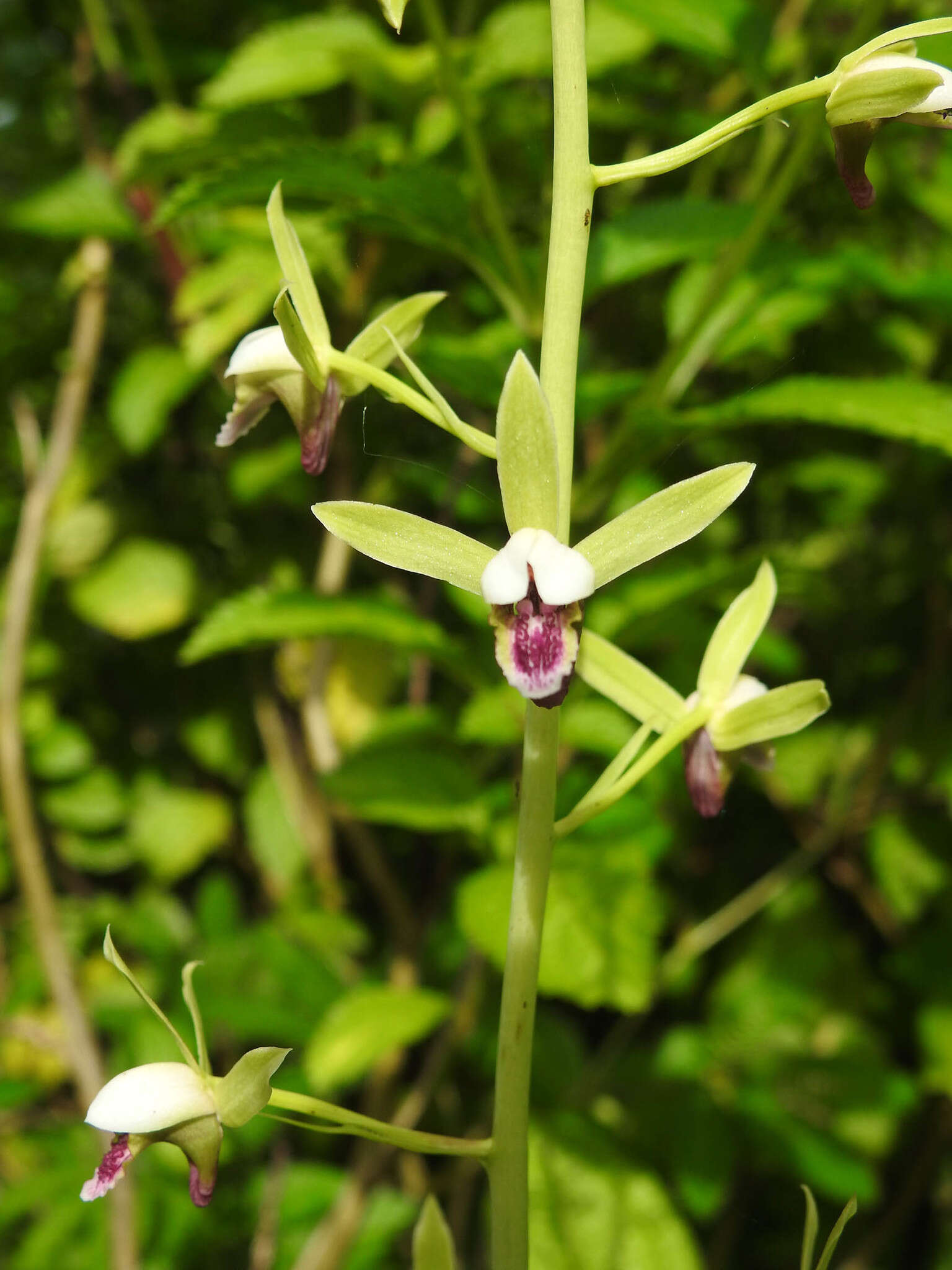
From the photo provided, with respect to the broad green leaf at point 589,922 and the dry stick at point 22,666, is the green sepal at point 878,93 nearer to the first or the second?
the broad green leaf at point 589,922

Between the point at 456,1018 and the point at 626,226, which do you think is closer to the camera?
the point at 626,226

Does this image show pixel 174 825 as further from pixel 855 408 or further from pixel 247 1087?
pixel 855 408

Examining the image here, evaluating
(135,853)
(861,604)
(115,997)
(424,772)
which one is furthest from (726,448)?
(115,997)

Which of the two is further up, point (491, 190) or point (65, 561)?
point (491, 190)

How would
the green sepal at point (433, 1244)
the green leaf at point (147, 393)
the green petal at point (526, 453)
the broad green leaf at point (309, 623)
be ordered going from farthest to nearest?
1. the green leaf at point (147, 393)
2. the broad green leaf at point (309, 623)
3. the green sepal at point (433, 1244)
4. the green petal at point (526, 453)

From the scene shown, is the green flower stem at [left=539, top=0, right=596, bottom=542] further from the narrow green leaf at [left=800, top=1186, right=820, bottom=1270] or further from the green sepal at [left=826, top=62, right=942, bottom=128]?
the narrow green leaf at [left=800, top=1186, right=820, bottom=1270]

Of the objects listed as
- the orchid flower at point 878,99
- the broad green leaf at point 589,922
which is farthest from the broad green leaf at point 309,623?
the orchid flower at point 878,99

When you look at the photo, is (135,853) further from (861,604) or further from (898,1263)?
(898,1263)
